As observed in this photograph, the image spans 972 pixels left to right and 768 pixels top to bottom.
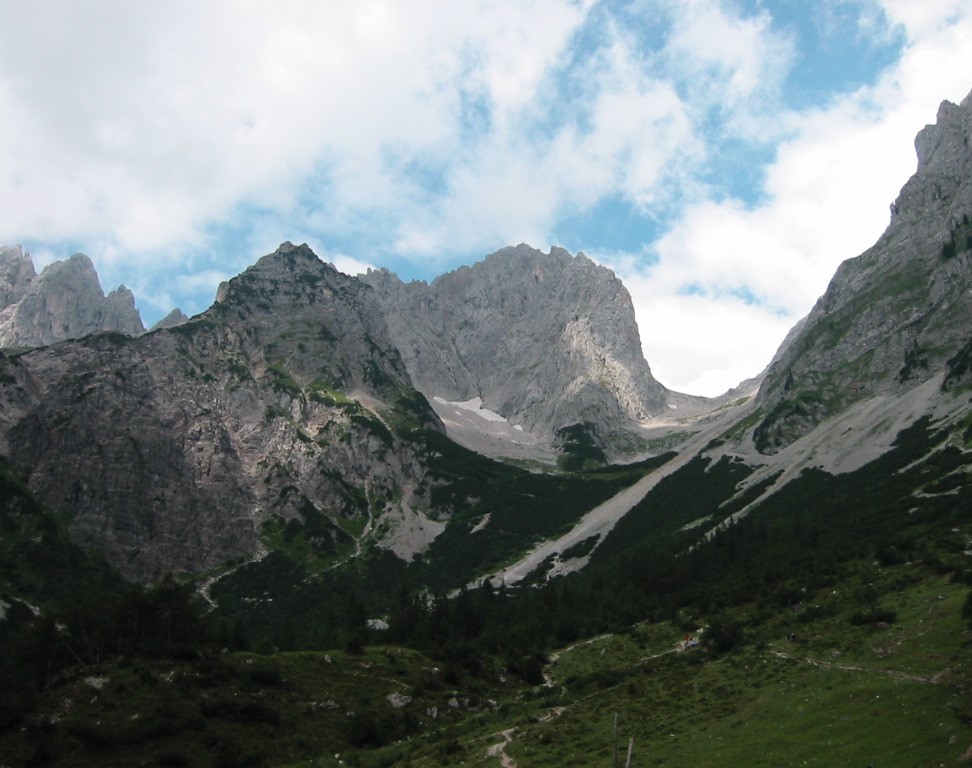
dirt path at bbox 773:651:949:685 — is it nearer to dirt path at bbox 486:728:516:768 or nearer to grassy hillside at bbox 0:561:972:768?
grassy hillside at bbox 0:561:972:768

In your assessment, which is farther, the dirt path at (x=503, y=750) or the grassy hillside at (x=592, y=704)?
the dirt path at (x=503, y=750)

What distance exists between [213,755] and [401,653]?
106ft

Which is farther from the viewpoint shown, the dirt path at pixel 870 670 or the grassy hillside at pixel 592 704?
the dirt path at pixel 870 670

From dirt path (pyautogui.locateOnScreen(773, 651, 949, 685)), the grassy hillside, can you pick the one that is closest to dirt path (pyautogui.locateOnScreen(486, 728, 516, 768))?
the grassy hillside

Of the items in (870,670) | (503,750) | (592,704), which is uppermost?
(503,750)

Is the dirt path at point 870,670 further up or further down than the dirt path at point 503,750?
further down

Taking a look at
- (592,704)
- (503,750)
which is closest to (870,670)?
(592,704)

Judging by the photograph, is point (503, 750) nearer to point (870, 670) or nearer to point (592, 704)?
point (592, 704)

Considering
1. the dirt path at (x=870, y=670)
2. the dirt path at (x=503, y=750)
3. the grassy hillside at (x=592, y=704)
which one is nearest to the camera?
the grassy hillside at (x=592, y=704)

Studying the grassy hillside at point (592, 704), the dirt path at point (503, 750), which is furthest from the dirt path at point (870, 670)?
the dirt path at point (503, 750)

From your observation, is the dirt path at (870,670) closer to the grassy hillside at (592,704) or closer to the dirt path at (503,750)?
the grassy hillside at (592,704)

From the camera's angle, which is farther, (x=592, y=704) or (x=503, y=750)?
(x=592, y=704)

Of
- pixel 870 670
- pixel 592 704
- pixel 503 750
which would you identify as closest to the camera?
pixel 870 670

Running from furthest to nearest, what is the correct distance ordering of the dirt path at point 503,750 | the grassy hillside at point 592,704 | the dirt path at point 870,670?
the dirt path at point 503,750
the dirt path at point 870,670
the grassy hillside at point 592,704
